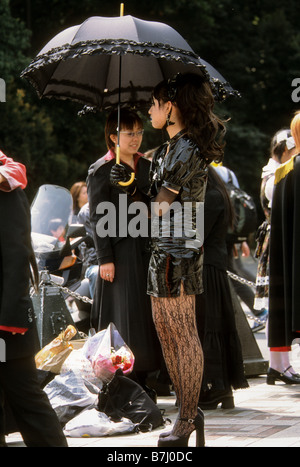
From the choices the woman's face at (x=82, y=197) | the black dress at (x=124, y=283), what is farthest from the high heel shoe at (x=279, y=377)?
the woman's face at (x=82, y=197)

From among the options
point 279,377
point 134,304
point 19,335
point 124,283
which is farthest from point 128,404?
point 279,377

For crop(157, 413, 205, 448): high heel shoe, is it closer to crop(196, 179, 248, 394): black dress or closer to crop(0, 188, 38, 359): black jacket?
crop(0, 188, 38, 359): black jacket

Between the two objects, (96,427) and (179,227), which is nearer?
(179,227)

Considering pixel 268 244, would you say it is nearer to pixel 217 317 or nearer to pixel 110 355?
pixel 217 317

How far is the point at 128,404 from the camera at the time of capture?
5.84 meters

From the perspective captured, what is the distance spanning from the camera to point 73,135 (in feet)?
96.1

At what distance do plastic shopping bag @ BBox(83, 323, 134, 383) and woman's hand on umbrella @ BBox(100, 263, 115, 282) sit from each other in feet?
1.70

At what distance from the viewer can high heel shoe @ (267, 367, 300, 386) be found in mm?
7629

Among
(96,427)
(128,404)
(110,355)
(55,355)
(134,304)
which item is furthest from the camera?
(134,304)

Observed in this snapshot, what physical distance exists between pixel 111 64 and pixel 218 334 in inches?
80.6

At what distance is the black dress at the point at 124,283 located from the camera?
6.55 meters

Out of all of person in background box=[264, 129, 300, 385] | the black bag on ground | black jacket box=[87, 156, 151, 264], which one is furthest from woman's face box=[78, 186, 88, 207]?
the black bag on ground

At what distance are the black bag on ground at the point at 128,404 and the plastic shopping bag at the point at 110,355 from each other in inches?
5.9
